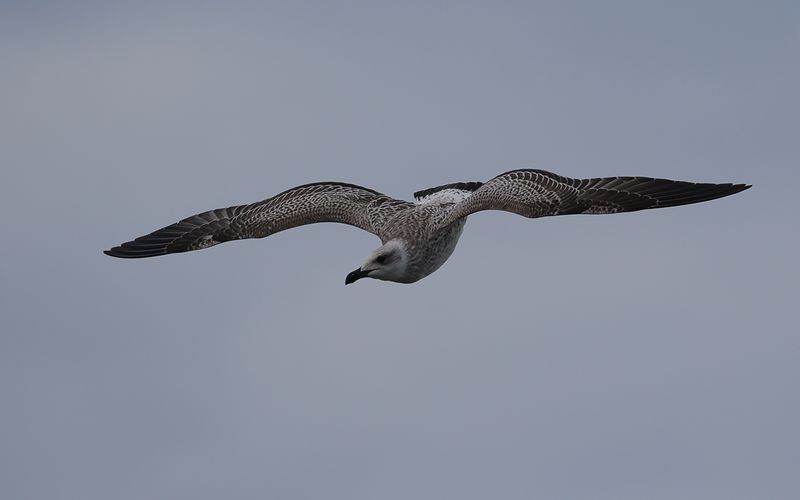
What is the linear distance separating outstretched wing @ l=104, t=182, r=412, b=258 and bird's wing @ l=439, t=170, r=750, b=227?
7.09ft

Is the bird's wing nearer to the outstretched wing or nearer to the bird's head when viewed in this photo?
the bird's head

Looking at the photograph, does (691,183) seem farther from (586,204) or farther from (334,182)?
(334,182)

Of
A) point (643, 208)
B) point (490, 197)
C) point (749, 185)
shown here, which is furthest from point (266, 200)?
point (749, 185)

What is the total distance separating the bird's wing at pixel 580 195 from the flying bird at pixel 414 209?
0.02m

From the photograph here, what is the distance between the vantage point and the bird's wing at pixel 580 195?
25062mm

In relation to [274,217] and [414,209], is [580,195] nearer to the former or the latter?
[414,209]

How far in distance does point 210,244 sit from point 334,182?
2648 mm

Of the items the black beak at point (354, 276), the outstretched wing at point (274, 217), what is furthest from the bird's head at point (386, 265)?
the outstretched wing at point (274, 217)

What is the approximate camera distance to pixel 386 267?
2505cm

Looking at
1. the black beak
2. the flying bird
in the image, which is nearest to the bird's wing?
the flying bird

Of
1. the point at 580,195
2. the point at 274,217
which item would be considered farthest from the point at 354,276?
the point at 580,195

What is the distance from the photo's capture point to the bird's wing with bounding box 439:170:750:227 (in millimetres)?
25062

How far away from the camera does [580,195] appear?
→ 83.6 feet

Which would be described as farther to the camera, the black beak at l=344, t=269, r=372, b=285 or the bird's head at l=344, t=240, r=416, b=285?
the bird's head at l=344, t=240, r=416, b=285
